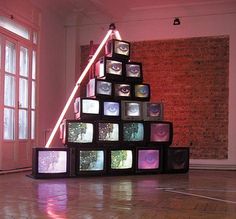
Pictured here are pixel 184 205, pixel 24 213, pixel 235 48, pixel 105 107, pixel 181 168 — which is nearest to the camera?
pixel 24 213

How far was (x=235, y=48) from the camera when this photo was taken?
8828 millimetres

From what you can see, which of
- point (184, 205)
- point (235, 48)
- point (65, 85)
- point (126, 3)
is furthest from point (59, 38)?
point (184, 205)

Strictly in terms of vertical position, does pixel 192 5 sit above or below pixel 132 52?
above

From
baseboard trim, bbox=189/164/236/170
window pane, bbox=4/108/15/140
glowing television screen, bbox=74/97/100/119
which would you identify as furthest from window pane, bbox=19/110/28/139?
baseboard trim, bbox=189/164/236/170

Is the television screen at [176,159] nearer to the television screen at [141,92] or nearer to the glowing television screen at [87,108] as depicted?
the television screen at [141,92]

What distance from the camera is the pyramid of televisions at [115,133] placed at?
677cm

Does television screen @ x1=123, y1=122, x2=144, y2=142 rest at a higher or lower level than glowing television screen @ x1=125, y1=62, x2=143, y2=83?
lower

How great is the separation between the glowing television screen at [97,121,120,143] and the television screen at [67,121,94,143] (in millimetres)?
142

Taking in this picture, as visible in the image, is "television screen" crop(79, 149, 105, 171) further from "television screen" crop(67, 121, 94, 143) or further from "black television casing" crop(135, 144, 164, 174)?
"black television casing" crop(135, 144, 164, 174)

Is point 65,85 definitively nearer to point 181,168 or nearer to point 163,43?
point 163,43

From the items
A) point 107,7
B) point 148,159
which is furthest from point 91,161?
point 107,7

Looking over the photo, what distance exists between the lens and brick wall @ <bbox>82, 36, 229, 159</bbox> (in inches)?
350

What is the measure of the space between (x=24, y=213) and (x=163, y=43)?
6.21 meters

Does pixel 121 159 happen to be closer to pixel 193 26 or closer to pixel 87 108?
pixel 87 108
